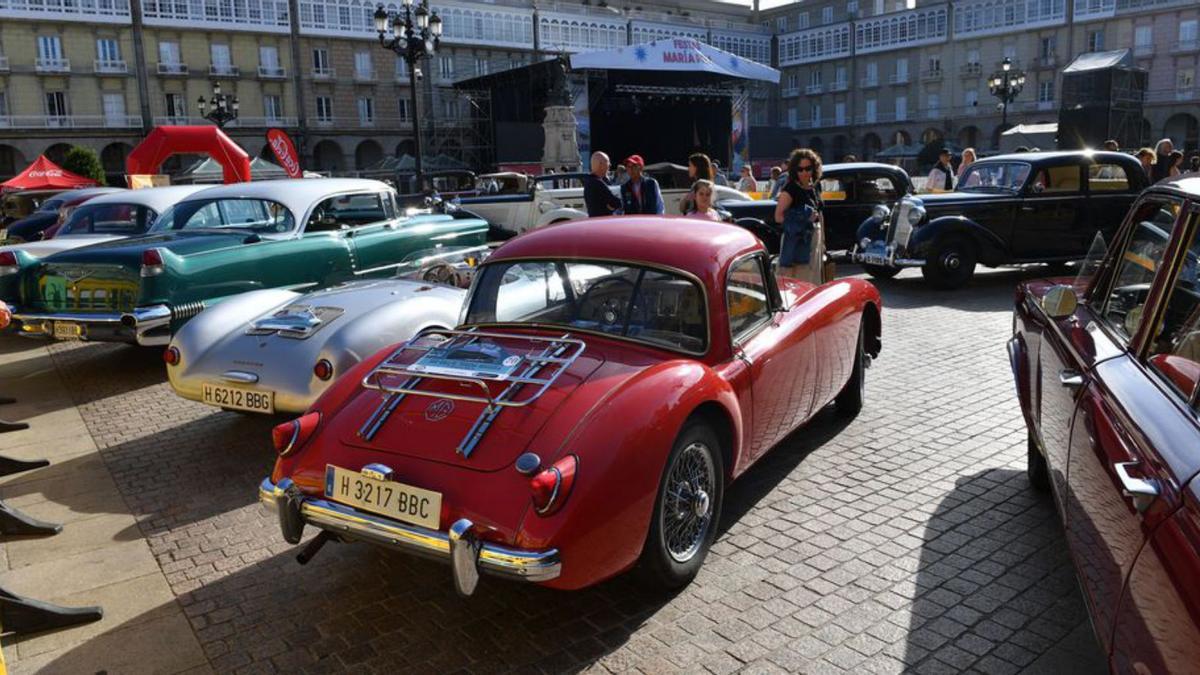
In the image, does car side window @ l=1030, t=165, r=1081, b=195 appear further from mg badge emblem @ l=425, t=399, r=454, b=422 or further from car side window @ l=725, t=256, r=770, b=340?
mg badge emblem @ l=425, t=399, r=454, b=422

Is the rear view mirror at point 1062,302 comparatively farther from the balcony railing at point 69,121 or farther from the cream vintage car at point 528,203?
the balcony railing at point 69,121

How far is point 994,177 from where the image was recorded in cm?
1234

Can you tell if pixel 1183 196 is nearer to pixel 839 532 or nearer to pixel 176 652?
pixel 839 532

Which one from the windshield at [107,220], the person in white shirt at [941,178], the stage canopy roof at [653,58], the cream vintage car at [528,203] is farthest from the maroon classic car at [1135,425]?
the stage canopy roof at [653,58]

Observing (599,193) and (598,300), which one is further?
(599,193)

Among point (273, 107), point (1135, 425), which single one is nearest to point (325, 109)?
point (273, 107)

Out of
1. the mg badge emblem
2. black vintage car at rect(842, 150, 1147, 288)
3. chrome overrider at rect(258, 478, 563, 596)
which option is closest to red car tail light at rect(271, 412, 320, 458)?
chrome overrider at rect(258, 478, 563, 596)

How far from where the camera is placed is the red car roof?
4.21 m

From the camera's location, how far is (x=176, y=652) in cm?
337

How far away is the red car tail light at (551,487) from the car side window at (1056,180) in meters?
10.8

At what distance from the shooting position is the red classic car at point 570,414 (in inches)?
123

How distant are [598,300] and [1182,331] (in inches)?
95.4

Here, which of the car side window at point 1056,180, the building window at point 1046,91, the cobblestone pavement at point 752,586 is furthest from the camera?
the building window at point 1046,91

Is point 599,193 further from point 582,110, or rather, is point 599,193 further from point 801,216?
point 582,110
